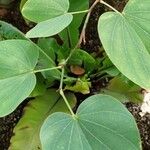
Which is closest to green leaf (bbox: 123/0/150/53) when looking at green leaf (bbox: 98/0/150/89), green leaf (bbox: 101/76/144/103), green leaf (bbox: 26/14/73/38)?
green leaf (bbox: 98/0/150/89)

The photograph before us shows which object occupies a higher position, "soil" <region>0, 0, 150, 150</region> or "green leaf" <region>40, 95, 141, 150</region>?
"green leaf" <region>40, 95, 141, 150</region>

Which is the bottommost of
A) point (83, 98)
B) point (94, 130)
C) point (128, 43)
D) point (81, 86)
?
point (83, 98)

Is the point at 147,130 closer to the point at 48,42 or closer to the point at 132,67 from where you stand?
the point at 48,42

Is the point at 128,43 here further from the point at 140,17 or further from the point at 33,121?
the point at 33,121

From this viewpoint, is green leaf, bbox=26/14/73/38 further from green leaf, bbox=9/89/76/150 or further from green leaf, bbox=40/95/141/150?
green leaf, bbox=9/89/76/150

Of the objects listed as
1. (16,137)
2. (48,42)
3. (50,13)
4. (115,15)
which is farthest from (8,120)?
(115,15)

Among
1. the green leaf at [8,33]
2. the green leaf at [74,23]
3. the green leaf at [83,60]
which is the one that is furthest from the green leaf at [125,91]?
the green leaf at [8,33]

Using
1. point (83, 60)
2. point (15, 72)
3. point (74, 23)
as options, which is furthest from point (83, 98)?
point (15, 72)
